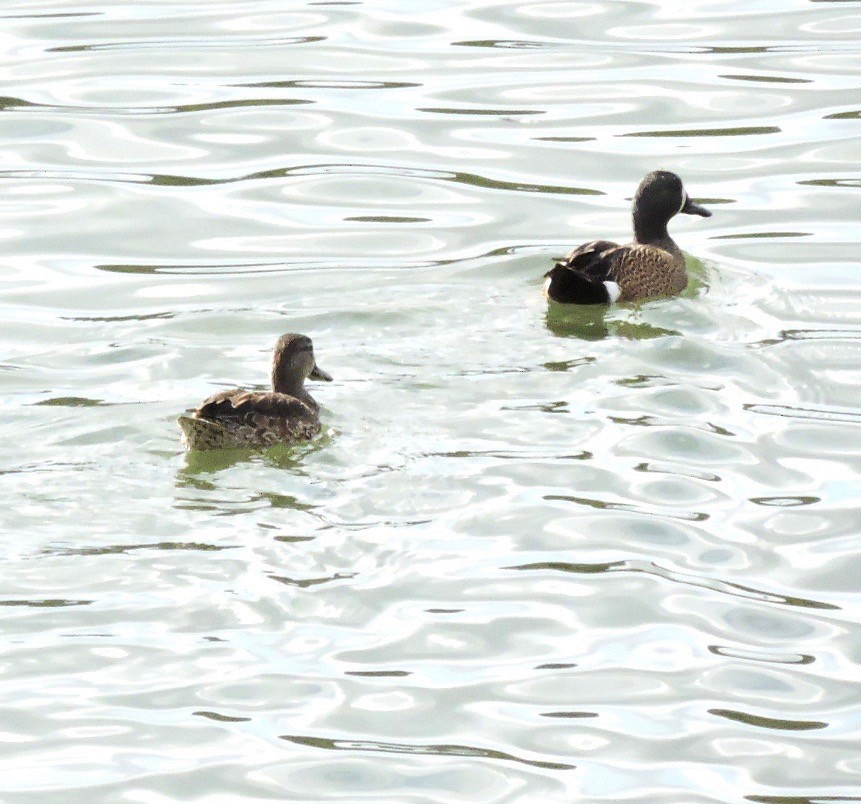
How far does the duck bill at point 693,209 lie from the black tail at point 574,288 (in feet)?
5.52

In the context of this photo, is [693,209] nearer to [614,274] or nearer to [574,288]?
[614,274]

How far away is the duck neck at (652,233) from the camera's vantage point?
14.6 meters

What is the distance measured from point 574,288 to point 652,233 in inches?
55.4

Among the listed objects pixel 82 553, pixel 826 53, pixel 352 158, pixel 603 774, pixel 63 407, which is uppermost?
pixel 826 53

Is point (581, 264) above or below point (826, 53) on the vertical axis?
below

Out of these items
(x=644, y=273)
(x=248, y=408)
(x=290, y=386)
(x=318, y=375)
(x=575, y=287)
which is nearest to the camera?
(x=248, y=408)

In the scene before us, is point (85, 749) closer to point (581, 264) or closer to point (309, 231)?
point (581, 264)

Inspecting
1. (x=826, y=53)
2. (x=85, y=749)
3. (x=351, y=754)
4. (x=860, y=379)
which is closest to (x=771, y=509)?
(x=860, y=379)

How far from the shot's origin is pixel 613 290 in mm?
13680

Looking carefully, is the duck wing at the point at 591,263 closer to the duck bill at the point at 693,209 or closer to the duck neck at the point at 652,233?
the duck neck at the point at 652,233

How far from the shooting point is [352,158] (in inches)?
682


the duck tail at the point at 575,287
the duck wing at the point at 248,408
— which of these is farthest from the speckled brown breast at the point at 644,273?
the duck wing at the point at 248,408

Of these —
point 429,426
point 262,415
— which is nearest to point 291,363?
point 262,415

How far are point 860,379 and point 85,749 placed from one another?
20.1 feet
